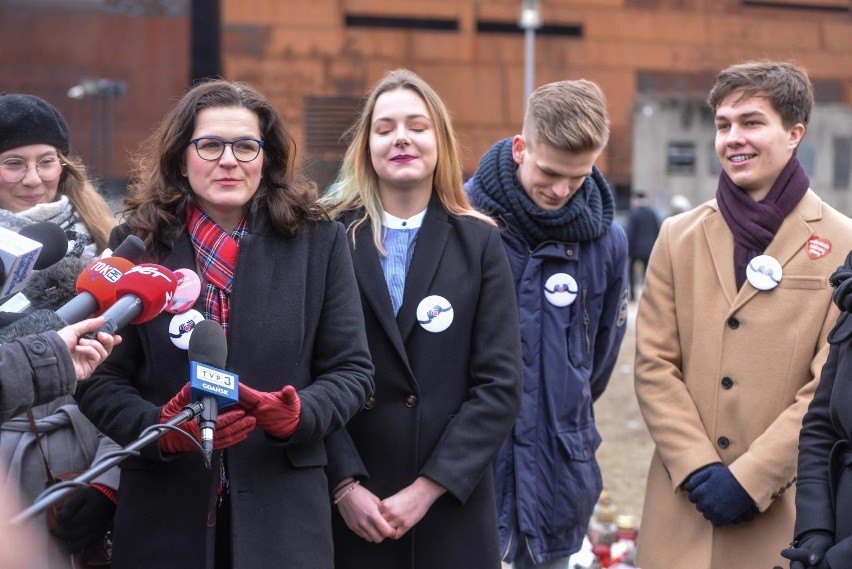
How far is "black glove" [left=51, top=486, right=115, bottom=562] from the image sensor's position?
282cm

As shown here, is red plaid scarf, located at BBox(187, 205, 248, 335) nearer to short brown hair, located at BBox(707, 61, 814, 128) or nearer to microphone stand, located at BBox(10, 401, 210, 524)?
microphone stand, located at BBox(10, 401, 210, 524)

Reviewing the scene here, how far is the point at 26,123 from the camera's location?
3240 mm

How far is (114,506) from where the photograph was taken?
2859 millimetres

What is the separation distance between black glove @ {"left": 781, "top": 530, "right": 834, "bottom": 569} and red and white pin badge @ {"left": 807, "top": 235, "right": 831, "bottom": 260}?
1.05 m

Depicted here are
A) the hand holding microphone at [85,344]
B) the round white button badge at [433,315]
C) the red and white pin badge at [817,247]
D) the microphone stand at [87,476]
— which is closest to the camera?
the microphone stand at [87,476]

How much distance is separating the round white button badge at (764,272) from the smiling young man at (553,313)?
1.83ft

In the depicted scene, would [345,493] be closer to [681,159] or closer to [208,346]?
[208,346]

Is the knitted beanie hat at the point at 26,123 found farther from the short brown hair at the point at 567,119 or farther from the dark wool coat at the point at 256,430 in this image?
the short brown hair at the point at 567,119

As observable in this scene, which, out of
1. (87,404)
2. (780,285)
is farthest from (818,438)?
(87,404)

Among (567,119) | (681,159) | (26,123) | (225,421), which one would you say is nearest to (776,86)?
(567,119)

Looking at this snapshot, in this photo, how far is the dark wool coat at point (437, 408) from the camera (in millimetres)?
3059

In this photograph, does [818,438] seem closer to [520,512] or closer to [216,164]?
[520,512]

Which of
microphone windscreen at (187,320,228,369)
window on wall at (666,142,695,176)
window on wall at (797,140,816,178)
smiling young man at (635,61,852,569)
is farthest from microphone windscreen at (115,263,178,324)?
window on wall at (797,140,816,178)

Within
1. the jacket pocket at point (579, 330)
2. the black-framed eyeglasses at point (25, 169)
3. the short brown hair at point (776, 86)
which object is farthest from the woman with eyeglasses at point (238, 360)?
the short brown hair at point (776, 86)
